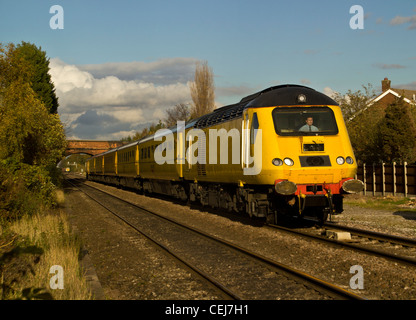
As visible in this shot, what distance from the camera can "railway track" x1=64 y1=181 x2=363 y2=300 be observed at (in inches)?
239

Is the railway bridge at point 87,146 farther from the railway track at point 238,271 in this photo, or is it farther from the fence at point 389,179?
the railway track at point 238,271

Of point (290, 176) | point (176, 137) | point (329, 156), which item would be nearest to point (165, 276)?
point (290, 176)

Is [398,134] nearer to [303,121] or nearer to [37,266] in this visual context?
[303,121]

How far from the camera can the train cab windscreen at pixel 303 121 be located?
34.9 ft

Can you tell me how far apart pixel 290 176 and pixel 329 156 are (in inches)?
44.2

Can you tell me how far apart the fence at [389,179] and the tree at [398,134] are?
7.36 feet

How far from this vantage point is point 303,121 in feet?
35.4

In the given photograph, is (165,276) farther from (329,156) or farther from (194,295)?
(329,156)

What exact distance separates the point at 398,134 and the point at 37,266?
21.8 metres

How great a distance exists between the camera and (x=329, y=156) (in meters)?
10.5

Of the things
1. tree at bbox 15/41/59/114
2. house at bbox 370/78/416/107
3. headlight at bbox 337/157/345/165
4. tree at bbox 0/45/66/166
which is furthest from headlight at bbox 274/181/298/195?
house at bbox 370/78/416/107

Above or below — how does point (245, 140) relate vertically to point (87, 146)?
below

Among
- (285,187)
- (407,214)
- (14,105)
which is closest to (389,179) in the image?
(407,214)

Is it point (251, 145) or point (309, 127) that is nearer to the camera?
point (309, 127)
